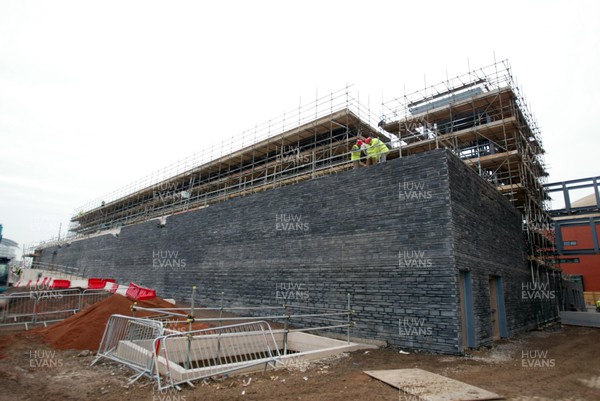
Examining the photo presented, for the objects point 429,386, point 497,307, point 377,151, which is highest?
point 377,151

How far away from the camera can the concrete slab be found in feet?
57.8

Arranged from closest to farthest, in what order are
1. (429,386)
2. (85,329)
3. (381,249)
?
(429,386) → (85,329) → (381,249)

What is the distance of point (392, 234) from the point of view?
33.6 feet

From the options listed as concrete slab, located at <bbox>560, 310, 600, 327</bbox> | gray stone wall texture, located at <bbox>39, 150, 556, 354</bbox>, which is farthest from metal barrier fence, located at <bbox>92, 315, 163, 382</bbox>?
concrete slab, located at <bbox>560, 310, 600, 327</bbox>

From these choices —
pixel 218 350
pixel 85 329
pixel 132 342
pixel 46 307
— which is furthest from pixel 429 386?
pixel 46 307

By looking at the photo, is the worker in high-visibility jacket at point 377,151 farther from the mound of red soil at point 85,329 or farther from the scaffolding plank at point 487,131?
the mound of red soil at point 85,329

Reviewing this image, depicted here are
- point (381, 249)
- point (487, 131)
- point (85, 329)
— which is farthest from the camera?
point (487, 131)

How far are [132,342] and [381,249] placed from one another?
679 centimetres

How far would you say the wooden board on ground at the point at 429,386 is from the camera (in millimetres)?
5484

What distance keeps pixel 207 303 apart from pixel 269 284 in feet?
14.0

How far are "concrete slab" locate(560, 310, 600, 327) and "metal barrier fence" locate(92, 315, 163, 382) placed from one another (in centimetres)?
2027

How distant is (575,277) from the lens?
35.7 meters

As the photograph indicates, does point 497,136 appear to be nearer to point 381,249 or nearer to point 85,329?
point 381,249

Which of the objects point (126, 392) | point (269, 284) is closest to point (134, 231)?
point (269, 284)
